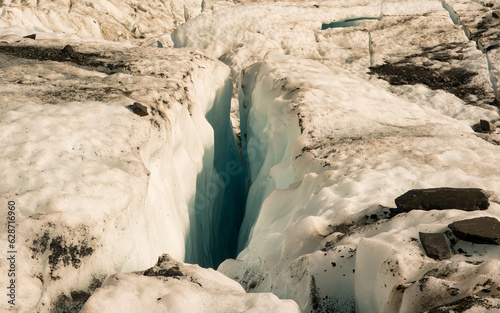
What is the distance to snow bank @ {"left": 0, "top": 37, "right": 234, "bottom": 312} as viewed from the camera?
2896 millimetres

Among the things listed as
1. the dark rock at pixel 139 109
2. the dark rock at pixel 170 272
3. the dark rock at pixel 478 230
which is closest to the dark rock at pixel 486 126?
the dark rock at pixel 478 230

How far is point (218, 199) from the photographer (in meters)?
6.67

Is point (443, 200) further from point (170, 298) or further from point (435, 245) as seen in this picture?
point (170, 298)

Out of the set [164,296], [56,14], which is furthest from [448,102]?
[56,14]

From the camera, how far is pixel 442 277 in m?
2.31

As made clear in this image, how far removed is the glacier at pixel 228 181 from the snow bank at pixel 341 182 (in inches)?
0.6

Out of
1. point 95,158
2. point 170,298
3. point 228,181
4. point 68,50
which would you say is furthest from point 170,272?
point 228,181

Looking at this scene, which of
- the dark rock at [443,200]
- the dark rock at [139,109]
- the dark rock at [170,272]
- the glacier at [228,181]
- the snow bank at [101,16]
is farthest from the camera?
the snow bank at [101,16]

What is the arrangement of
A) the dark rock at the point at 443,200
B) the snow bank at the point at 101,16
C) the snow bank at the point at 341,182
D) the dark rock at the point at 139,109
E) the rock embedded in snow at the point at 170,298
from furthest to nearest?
the snow bank at the point at 101,16, the dark rock at the point at 139,109, the dark rock at the point at 443,200, the snow bank at the point at 341,182, the rock embedded in snow at the point at 170,298

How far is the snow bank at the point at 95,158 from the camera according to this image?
114 inches

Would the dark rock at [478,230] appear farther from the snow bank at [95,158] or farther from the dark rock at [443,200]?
the snow bank at [95,158]

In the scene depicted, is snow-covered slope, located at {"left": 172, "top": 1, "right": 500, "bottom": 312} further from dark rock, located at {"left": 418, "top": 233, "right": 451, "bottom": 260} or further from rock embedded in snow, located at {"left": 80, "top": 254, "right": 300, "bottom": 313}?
rock embedded in snow, located at {"left": 80, "top": 254, "right": 300, "bottom": 313}

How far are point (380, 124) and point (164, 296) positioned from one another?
146 inches

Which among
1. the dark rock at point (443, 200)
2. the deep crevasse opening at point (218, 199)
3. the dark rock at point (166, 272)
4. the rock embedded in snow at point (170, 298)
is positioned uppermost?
the dark rock at point (443, 200)
